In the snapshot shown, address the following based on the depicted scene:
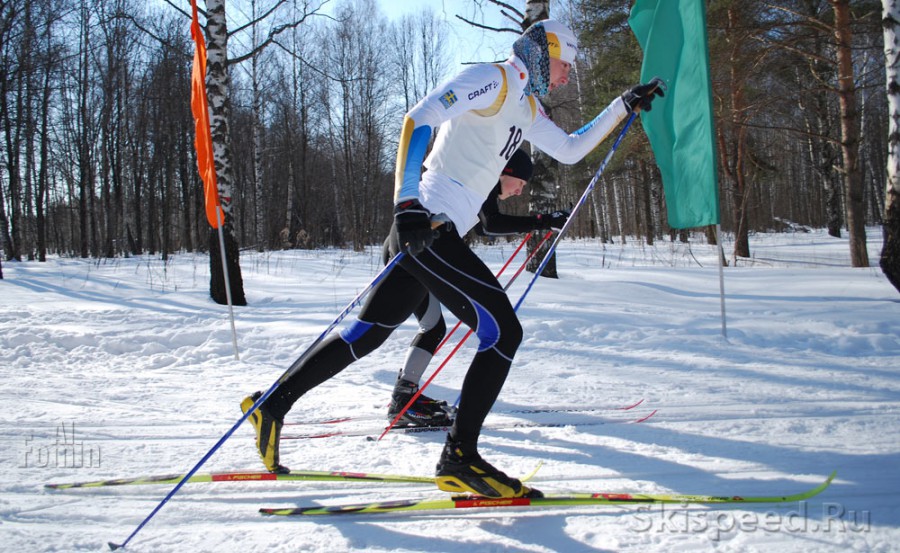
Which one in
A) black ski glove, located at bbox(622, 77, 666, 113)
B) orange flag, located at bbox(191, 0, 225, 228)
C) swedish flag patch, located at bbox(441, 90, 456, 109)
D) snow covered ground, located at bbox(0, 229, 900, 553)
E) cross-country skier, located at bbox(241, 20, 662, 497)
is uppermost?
orange flag, located at bbox(191, 0, 225, 228)

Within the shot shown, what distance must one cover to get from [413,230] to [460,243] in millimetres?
281

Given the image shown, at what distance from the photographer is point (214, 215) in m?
5.86

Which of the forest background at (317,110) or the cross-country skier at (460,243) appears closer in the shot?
the cross-country skier at (460,243)

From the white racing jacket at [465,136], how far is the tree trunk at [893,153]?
19.8 feet

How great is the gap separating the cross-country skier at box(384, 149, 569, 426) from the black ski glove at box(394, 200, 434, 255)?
98 centimetres

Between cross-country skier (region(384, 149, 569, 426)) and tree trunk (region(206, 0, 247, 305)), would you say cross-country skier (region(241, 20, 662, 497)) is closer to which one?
cross-country skier (region(384, 149, 569, 426))

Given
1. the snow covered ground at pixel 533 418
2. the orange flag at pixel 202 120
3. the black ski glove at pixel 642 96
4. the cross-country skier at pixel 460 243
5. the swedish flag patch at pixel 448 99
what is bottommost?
the snow covered ground at pixel 533 418

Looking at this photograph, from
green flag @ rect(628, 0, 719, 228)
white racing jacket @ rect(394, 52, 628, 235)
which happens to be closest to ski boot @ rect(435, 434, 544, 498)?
white racing jacket @ rect(394, 52, 628, 235)

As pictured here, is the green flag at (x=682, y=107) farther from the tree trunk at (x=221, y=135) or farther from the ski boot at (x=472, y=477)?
the tree trunk at (x=221, y=135)

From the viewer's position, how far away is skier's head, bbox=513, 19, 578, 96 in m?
2.50

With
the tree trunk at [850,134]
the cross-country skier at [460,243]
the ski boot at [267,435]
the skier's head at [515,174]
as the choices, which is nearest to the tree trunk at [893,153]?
the tree trunk at [850,134]

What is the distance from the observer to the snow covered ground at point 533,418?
6.18 ft

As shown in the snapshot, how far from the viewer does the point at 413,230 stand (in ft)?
6.70

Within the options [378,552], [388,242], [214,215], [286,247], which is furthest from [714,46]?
[286,247]
